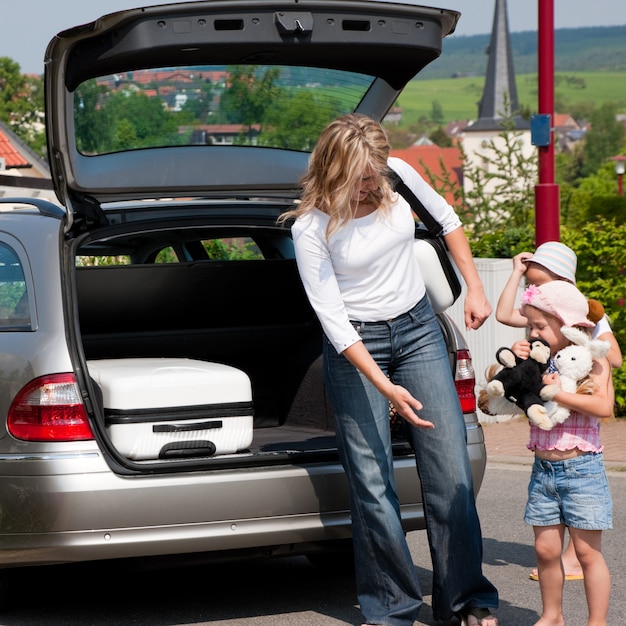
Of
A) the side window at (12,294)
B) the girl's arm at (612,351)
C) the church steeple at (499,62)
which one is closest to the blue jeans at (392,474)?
the girl's arm at (612,351)

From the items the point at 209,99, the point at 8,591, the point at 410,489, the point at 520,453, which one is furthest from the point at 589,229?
the point at 8,591

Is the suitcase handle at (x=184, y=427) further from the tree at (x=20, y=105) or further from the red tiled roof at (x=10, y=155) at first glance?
the tree at (x=20, y=105)

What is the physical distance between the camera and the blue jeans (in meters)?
4.29

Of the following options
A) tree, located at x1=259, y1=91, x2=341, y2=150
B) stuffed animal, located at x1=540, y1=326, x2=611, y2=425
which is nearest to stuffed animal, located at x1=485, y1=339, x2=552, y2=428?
stuffed animal, located at x1=540, y1=326, x2=611, y2=425

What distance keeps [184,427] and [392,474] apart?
0.84 metres

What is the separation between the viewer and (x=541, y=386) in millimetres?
4074

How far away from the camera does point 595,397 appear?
403cm

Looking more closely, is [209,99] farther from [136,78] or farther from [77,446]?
[77,446]

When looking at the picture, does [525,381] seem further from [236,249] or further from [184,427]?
[236,249]

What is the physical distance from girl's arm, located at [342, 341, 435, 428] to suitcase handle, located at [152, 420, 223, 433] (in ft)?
2.73

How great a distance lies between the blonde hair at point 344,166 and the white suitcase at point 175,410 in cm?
94

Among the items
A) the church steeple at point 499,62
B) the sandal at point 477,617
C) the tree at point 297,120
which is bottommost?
the sandal at point 477,617

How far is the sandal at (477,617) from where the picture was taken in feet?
14.4

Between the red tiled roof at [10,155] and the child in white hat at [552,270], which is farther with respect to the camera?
the red tiled roof at [10,155]
